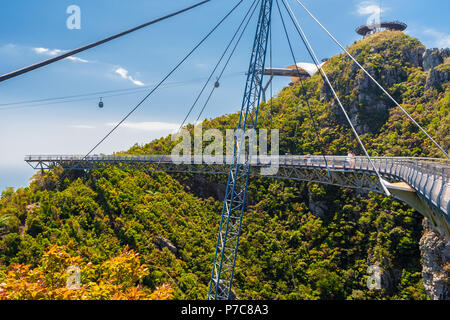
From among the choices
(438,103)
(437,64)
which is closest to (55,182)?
(438,103)

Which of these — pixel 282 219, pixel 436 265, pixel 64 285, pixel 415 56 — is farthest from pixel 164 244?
pixel 415 56

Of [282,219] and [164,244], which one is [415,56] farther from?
[164,244]

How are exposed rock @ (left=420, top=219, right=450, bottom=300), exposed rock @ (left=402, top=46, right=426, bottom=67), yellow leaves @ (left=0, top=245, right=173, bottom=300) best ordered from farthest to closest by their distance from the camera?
exposed rock @ (left=402, top=46, right=426, bottom=67) → exposed rock @ (left=420, top=219, right=450, bottom=300) → yellow leaves @ (left=0, top=245, right=173, bottom=300)

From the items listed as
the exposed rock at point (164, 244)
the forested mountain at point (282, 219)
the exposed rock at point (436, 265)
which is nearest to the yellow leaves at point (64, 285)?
the forested mountain at point (282, 219)

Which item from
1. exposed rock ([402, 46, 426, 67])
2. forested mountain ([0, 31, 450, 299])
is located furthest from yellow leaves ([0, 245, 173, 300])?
exposed rock ([402, 46, 426, 67])

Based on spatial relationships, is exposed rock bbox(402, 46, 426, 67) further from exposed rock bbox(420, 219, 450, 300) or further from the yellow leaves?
the yellow leaves

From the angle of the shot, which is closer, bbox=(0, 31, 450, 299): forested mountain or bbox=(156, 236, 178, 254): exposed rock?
bbox=(0, 31, 450, 299): forested mountain
